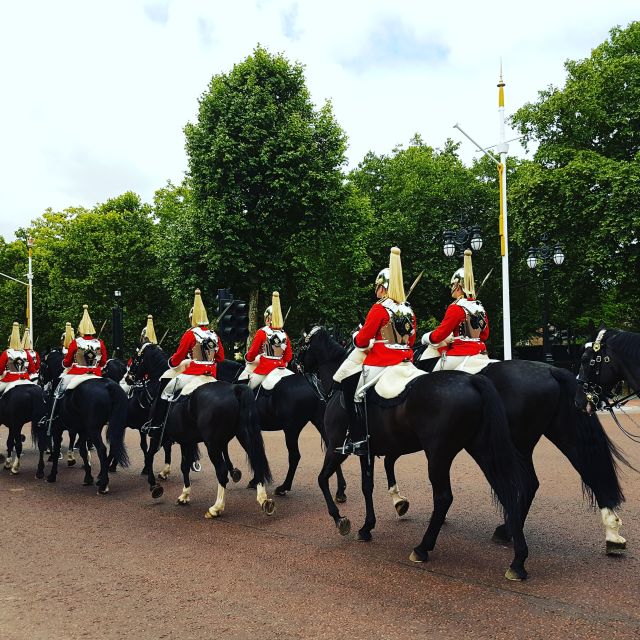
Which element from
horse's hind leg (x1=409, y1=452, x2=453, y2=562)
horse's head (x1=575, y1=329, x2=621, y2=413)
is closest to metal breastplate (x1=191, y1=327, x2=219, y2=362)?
horse's hind leg (x1=409, y1=452, x2=453, y2=562)

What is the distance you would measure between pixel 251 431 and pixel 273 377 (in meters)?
1.89

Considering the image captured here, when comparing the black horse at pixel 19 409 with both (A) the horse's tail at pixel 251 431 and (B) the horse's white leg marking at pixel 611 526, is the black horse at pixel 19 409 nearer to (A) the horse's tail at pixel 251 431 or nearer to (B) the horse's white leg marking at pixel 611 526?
(A) the horse's tail at pixel 251 431

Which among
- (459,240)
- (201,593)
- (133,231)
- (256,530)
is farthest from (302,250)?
(201,593)

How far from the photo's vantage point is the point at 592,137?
29.5 metres

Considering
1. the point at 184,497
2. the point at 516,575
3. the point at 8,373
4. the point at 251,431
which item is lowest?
the point at 184,497

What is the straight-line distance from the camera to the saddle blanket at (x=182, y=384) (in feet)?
31.7

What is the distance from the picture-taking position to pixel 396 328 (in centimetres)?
741

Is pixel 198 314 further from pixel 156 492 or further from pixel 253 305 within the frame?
pixel 253 305

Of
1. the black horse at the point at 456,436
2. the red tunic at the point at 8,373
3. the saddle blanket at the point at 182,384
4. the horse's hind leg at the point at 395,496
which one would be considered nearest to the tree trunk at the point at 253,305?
the red tunic at the point at 8,373

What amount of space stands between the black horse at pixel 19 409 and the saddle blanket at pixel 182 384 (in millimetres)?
3993

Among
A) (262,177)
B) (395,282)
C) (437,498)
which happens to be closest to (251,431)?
(395,282)

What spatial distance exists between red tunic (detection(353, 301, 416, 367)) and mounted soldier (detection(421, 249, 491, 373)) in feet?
2.41

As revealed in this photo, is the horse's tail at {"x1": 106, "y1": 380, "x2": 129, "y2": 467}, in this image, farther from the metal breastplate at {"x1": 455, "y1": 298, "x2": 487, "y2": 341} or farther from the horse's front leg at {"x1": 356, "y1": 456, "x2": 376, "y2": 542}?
the metal breastplate at {"x1": 455, "y1": 298, "x2": 487, "y2": 341}

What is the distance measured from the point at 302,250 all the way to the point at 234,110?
266 inches
